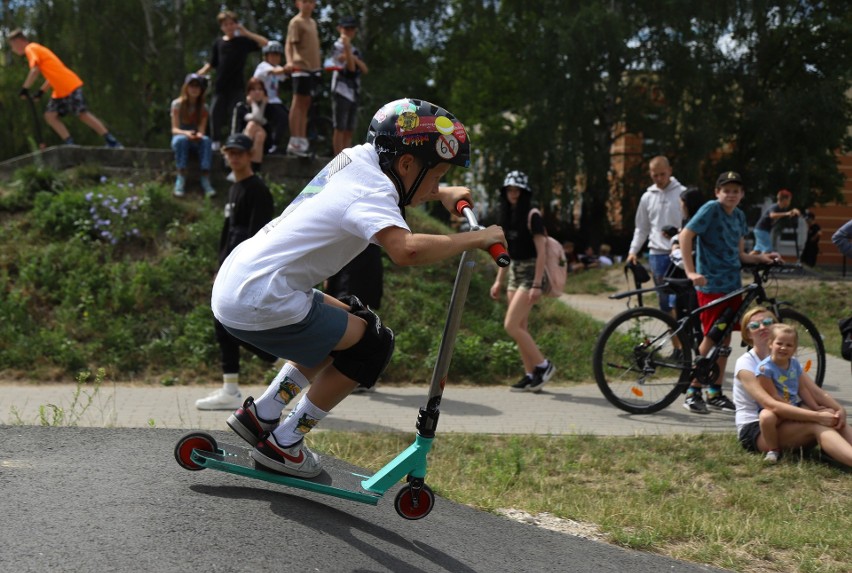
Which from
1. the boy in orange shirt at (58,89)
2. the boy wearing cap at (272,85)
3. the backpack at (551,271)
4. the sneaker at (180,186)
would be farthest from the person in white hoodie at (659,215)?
the boy in orange shirt at (58,89)

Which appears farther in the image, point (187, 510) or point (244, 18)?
point (244, 18)

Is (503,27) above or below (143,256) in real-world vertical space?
above

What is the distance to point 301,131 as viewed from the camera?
12516 mm

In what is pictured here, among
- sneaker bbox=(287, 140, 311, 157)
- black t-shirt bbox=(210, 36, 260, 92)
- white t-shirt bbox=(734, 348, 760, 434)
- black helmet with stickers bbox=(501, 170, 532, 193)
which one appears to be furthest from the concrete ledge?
white t-shirt bbox=(734, 348, 760, 434)

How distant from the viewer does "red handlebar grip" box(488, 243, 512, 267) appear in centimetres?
367

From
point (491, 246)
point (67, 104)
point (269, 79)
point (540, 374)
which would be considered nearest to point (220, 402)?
point (540, 374)

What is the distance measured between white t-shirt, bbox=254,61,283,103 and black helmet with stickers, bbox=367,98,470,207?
344 inches

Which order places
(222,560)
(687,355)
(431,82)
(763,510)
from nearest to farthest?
(222,560) < (763,510) < (687,355) < (431,82)

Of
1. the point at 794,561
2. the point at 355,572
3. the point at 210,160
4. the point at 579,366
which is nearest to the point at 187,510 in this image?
the point at 355,572

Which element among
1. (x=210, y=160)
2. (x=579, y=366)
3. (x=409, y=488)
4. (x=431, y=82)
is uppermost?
(x=431, y=82)

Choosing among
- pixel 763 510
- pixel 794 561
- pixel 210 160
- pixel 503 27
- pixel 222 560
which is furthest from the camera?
pixel 503 27

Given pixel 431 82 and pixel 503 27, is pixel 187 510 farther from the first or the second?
pixel 431 82

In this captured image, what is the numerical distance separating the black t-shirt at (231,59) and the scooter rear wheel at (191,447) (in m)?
8.90

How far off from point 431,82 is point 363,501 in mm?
31517
